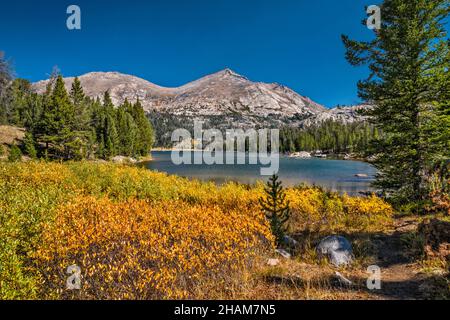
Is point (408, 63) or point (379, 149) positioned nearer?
point (408, 63)

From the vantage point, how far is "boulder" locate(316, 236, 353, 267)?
21.5 ft

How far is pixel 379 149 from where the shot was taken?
496 inches

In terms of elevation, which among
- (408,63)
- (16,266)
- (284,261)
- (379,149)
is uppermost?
(408,63)

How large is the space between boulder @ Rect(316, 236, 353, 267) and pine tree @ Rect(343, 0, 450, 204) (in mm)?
7036

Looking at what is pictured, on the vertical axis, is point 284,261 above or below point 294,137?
below

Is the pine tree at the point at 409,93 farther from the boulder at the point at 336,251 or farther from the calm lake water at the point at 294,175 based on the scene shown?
the calm lake water at the point at 294,175

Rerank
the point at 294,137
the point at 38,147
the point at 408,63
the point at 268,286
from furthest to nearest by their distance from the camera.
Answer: the point at 294,137
the point at 38,147
the point at 408,63
the point at 268,286

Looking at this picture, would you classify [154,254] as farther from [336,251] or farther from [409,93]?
[409,93]

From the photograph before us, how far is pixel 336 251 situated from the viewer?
6762 millimetres

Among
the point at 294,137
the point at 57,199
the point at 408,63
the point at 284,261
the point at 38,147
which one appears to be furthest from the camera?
the point at 294,137

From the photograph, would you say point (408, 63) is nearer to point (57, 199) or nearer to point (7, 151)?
point (57, 199)

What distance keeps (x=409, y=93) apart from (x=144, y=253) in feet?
40.8
